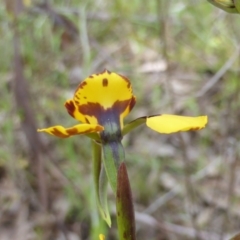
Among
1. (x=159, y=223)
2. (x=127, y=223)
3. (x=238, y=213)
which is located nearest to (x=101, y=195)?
(x=127, y=223)

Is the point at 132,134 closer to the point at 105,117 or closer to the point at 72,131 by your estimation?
the point at 105,117

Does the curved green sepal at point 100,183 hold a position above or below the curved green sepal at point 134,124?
below

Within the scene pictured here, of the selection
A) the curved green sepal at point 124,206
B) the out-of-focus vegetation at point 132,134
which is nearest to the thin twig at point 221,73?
the out-of-focus vegetation at point 132,134

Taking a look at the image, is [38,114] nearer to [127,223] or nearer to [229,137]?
[229,137]

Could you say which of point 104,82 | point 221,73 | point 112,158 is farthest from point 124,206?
point 221,73

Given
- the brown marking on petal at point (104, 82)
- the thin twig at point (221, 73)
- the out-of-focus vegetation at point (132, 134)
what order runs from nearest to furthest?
the brown marking on petal at point (104, 82) < the thin twig at point (221, 73) < the out-of-focus vegetation at point (132, 134)

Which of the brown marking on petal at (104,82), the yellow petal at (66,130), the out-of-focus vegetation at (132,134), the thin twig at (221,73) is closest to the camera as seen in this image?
the yellow petal at (66,130)

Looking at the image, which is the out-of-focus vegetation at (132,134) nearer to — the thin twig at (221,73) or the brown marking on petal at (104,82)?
the thin twig at (221,73)
